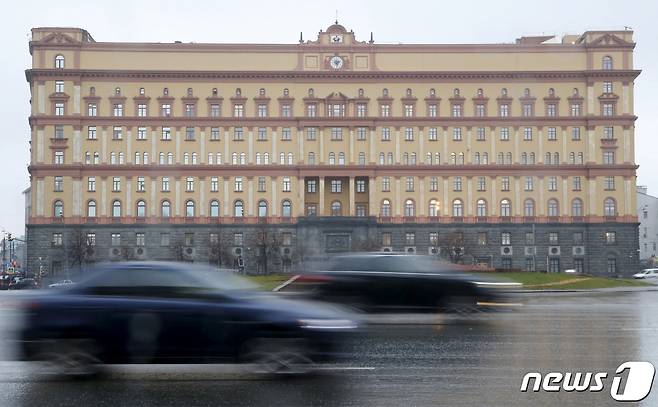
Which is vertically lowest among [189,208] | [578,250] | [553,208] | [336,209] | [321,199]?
[578,250]

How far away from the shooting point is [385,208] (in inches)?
4129

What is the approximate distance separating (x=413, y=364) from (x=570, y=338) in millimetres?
4981

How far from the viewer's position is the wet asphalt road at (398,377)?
36.4 feet

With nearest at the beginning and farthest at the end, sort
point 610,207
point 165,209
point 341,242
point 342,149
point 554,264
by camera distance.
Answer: point 341,242 < point 554,264 < point 610,207 < point 165,209 < point 342,149

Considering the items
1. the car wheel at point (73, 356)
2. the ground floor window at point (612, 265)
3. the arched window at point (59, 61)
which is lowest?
the ground floor window at point (612, 265)

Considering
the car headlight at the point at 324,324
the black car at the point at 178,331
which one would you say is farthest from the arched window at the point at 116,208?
the car headlight at the point at 324,324

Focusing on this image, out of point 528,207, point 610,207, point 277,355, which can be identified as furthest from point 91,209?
point 277,355

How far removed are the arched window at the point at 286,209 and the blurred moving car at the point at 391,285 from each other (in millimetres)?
83858

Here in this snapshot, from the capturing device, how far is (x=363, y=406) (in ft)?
35.2

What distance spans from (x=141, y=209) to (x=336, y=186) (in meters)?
23.4

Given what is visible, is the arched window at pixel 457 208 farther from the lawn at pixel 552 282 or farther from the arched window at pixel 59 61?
the arched window at pixel 59 61

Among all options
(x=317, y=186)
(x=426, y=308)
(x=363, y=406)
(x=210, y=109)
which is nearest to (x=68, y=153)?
(x=210, y=109)

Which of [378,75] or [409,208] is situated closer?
[378,75]

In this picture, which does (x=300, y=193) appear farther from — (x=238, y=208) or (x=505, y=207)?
(x=505, y=207)
